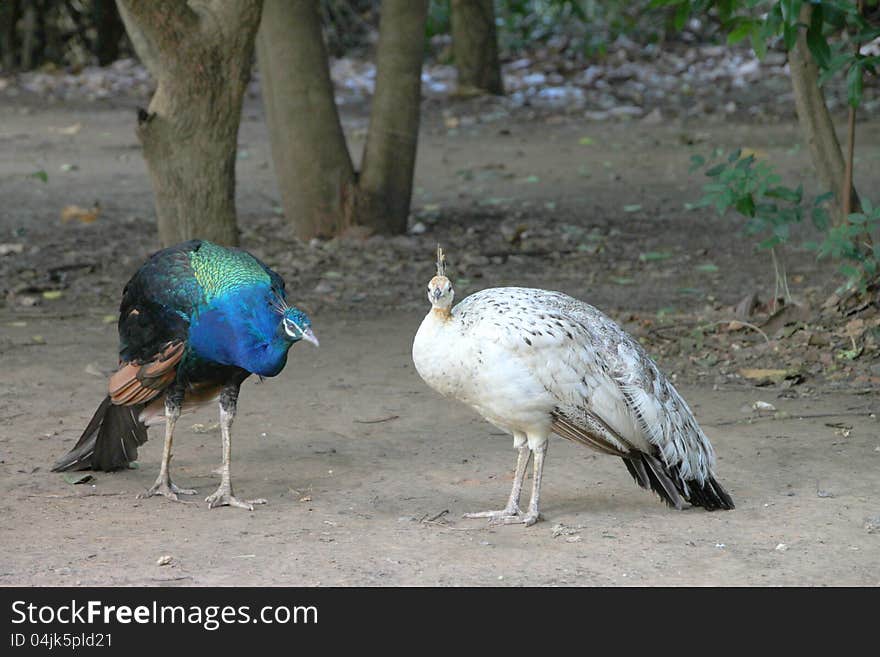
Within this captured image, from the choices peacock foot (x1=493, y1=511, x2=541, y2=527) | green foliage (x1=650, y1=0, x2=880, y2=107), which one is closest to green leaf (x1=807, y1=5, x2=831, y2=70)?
green foliage (x1=650, y1=0, x2=880, y2=107)

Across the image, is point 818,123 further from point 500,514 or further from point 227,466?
point 227,466

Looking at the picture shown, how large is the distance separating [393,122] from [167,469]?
547 cm

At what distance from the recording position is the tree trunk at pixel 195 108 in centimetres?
712

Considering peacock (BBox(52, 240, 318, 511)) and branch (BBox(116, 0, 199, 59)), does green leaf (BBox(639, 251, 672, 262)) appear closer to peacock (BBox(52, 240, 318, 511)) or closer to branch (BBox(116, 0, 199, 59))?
branch (BBox(116, 0, 199, 59))

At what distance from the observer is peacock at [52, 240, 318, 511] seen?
4520 millimetres

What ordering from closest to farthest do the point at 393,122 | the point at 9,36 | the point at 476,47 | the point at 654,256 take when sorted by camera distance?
the point at 654,256 → the point at 393,122 → the point at 476,47 → the point at 9,36

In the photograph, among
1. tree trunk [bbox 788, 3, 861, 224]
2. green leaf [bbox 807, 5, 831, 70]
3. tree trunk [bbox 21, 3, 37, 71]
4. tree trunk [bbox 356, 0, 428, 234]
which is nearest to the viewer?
green leaf [bbox 807, 5, 831, 70]

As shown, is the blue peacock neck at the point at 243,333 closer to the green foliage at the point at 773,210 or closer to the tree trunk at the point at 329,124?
the green foliage at the point at 773,210

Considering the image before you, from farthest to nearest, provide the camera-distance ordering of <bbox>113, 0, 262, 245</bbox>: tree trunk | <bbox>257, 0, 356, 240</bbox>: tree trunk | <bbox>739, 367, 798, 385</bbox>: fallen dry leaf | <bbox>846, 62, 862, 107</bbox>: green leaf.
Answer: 1. <bbox>257, 0, 356, 240</bbox>: tree trunk
2. <bbox>113, 0, 262, 245</bbox>: tree trunk
3. <bbox>739, 367, 798, 385</bbox>: fallen dry leaf
4. <bbox>846, 62, 862, 107</bbox>: green leaf

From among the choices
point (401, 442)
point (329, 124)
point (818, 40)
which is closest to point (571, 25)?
point (329, 124)

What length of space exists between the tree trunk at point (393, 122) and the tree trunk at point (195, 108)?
211 cm

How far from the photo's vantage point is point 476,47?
1642cm

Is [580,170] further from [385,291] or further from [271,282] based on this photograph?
[271,282]
